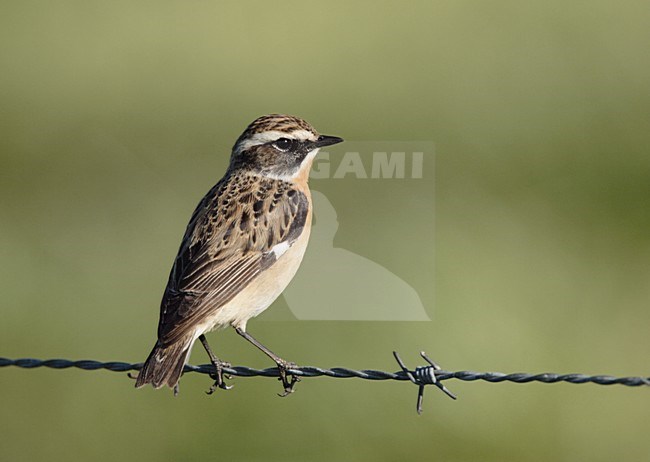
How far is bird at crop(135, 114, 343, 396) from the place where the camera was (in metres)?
7.49

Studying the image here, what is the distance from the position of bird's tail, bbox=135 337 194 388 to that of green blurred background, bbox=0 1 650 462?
12.8 ft

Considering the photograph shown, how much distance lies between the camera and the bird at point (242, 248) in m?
7.49

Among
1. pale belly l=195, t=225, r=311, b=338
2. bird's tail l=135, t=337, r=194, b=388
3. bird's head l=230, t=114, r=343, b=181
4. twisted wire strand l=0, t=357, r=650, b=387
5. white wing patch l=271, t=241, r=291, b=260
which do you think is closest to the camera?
twisted wire strand l=0, t=357, r=650, b=387

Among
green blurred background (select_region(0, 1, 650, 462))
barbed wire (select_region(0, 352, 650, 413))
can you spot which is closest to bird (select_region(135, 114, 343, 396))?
barbed wire (select_region(0, 352, 650, 413))

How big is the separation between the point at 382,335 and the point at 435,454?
1657mm

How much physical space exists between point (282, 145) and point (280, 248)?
0.92 meters

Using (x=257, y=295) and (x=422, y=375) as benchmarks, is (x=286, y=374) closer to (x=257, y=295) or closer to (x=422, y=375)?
(x=257, y=295)

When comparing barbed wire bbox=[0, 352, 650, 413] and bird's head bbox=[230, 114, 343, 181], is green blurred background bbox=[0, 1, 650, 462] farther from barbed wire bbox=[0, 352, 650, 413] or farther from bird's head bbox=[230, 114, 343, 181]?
barbed wire bbox=[0, 352, 650, 413]

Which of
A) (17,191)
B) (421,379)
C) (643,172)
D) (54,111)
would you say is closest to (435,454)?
(421,379)

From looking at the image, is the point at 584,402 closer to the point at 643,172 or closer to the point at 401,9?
the point at 643,172

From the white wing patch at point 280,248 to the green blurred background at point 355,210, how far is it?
344 cm

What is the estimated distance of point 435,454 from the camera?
1116cm

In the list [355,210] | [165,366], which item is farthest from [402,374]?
[355,210]

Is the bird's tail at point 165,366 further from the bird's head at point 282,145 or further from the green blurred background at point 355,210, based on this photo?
the green blurred background at point 355,210
